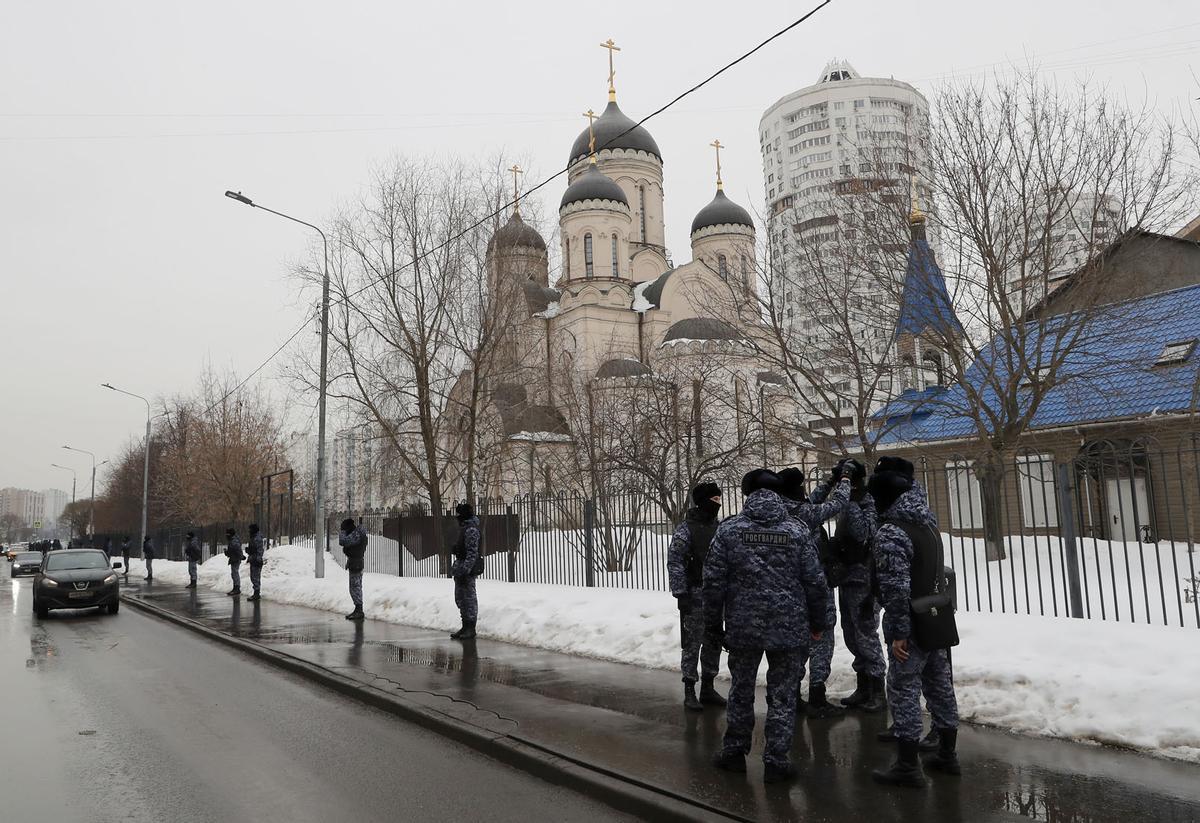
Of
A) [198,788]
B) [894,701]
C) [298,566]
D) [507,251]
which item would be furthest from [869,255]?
[298,566]

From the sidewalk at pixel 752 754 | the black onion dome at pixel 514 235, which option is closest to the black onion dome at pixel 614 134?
the black onion dome at pixel 514 235

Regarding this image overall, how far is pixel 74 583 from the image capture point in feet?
54.6

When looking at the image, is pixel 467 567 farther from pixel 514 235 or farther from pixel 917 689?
pixel 514 235

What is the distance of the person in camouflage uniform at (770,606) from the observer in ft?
15.8

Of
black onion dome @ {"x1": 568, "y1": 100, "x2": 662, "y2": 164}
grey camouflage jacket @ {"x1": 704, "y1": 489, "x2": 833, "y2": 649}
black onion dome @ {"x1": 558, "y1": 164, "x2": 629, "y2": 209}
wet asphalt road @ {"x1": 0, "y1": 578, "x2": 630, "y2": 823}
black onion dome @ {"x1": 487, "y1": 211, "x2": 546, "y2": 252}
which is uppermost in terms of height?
black onion dome @ {"x1": 568, "y1": 100, "x2": 662, "y2": 164}

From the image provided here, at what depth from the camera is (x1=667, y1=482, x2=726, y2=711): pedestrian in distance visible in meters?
6.72

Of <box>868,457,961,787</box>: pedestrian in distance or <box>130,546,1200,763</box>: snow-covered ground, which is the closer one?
<box>868,457,961,787</box>: pedestrian in distance

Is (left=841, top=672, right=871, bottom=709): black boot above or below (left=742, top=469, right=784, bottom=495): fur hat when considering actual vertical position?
below

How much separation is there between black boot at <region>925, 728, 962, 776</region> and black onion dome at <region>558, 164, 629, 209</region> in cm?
4465

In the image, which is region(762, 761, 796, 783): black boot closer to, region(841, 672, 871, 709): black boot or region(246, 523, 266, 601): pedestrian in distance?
region(841, 672, 871, 709): black boot

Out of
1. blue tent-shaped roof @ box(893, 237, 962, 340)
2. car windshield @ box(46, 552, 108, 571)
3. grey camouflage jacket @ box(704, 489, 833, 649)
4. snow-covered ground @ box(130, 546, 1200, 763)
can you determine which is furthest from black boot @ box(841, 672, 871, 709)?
car windshield @ box(46, 552, 108, 571)

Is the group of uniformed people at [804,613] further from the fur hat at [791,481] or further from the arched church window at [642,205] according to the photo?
the arched church window at [642,205]

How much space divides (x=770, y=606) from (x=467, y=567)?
22.7 ft

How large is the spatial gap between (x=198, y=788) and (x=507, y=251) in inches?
699
